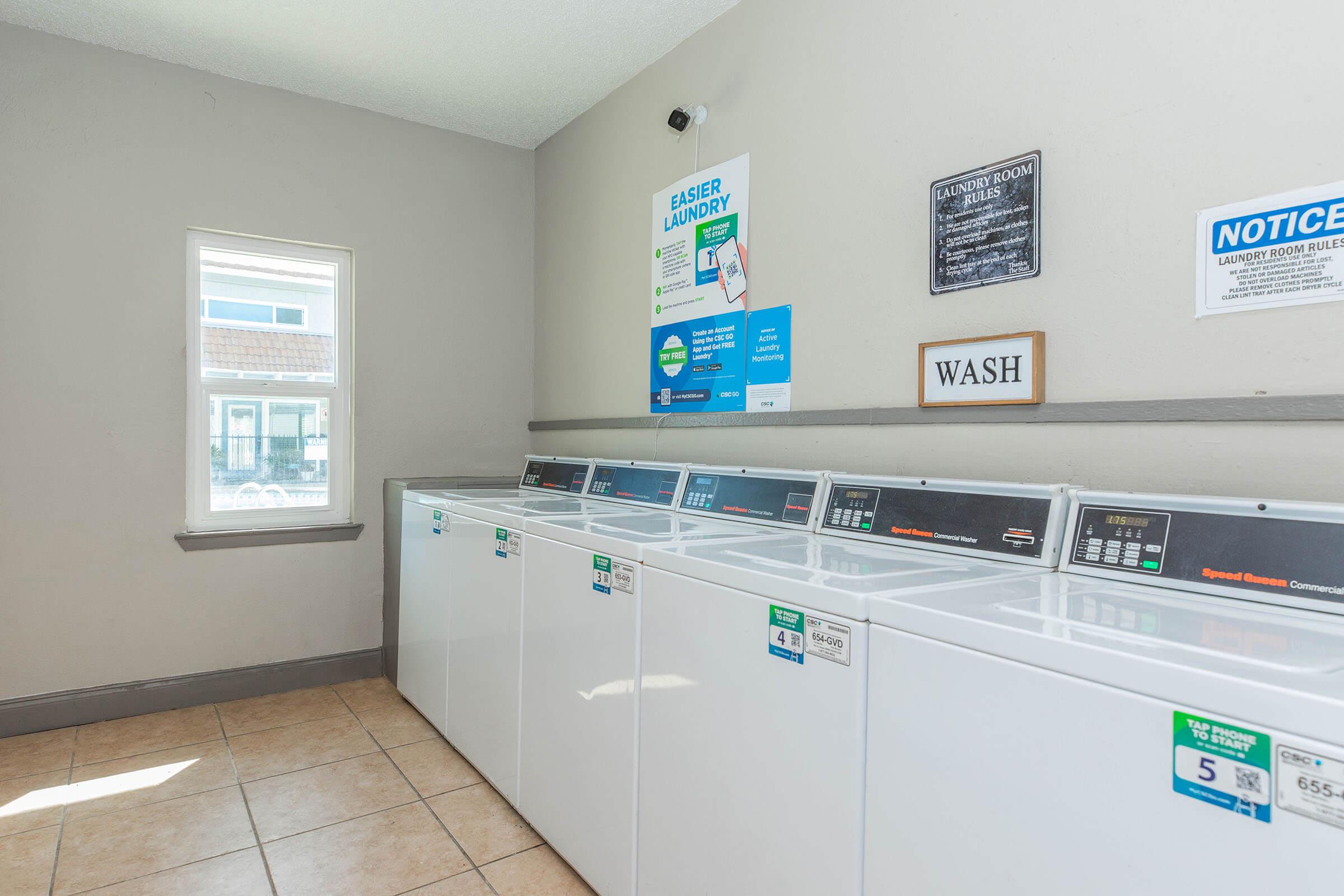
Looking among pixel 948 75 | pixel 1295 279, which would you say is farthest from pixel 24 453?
pixel 1295 279

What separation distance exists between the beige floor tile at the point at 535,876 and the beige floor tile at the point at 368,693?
55.5 inches

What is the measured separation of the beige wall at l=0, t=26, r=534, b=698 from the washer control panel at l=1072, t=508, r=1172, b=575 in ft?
9.80

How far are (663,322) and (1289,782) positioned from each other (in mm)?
2389

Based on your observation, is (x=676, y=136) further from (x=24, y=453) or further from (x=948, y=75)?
(x=24, y=453)

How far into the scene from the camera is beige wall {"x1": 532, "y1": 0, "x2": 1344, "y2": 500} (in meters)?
1.32

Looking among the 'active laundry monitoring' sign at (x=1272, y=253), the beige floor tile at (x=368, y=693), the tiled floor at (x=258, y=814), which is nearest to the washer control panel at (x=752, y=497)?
the 'active laundry monitoring' sign at (x=1272, y=253)

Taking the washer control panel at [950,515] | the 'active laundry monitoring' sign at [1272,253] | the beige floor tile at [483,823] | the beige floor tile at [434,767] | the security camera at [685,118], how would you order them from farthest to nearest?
the security camera at [685,118] < the beige floor tile at [434,767] < the beige floor tile at [483,823] < the washer control panel at [950,515] < the 'active laundry monitoring' sign at [1272,253]

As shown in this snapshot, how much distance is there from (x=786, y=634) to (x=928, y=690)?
269 mm

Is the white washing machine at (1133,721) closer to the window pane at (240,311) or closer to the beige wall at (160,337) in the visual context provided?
the beige wall at (160,337)

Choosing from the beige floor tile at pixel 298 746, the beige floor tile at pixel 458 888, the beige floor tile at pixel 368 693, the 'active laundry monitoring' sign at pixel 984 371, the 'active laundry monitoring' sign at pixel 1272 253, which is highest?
the 'active laundry monitoring' sign at pixel 1272 253

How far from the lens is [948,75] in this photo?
1.84 metres

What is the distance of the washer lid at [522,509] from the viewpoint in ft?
7.30

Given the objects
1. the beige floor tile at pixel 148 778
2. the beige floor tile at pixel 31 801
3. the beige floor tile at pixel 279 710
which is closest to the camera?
the beige floor tile at pixel 31 801

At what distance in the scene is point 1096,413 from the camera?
5.07 feet
